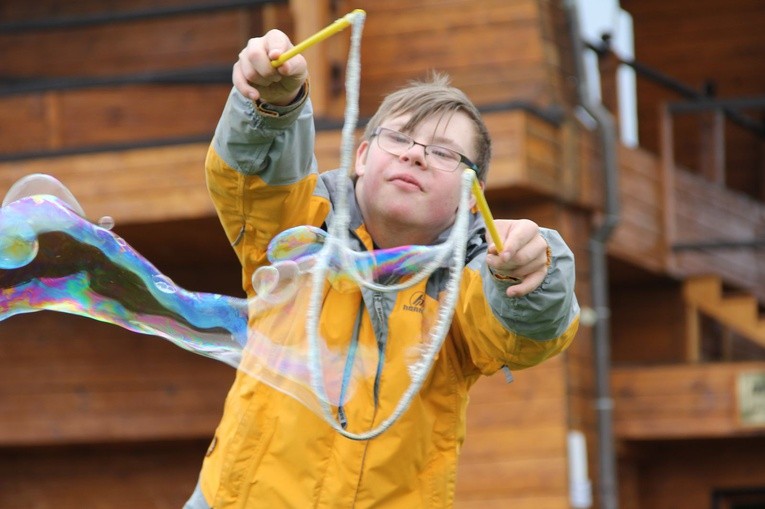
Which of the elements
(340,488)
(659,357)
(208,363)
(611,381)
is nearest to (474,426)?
(611,381)

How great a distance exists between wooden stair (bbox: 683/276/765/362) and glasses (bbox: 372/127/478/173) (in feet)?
21.4

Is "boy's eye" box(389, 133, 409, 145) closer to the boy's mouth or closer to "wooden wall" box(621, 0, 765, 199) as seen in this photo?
the boy's mouth

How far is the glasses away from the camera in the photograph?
9.02 ft

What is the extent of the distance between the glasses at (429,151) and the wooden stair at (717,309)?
6527 millimetres

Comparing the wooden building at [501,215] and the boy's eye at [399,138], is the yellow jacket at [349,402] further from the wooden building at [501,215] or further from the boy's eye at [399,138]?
the wooden building at [501,215]

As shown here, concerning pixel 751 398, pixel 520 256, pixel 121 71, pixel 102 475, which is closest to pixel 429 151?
pixel 520 256

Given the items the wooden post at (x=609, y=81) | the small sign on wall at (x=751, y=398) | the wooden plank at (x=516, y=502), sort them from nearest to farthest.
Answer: the wooden plank at (x=516, y=502)
the small sign on wall at (x=751, y=398)
the wooden post at (x=609, y=81)

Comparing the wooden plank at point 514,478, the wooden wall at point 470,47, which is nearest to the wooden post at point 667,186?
the wooden wall at point 470,47

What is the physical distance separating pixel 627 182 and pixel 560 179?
1.22 meters

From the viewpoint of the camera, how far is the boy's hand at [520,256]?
2.43 m

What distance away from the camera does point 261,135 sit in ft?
8.67

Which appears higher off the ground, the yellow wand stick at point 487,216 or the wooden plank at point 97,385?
the wooden plank at point 97,385

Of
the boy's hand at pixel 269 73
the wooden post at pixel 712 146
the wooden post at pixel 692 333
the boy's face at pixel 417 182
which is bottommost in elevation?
the boy's face at pixel 417 182

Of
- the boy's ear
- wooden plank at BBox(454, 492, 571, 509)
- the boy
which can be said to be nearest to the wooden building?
wooden plank at BBox(454, 492, 571, 509)
